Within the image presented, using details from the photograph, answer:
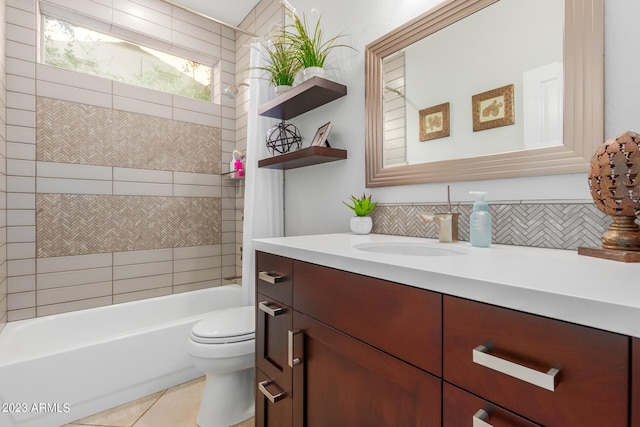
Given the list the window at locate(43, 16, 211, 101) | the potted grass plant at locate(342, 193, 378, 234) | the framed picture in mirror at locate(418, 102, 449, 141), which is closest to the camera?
the framed picture in mirror at locate(418, 102, 449, 141)

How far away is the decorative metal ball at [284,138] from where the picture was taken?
1951mm

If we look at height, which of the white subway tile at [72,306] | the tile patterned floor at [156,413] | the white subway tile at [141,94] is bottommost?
the tile patterned floor at [156,413]

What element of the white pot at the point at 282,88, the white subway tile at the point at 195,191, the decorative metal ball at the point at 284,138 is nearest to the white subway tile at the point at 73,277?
the white subway tile at the point at 195,191

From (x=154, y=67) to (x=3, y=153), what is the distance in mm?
1259

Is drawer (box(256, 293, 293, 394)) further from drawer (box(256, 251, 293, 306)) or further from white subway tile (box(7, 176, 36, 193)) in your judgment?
white subway tile (box(7, 176, 36, 193))

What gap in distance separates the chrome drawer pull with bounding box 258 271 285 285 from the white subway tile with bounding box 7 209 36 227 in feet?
6.40

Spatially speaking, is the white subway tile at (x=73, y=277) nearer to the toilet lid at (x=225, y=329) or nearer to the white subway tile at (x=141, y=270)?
the white subway tile at (x=141, y=270)

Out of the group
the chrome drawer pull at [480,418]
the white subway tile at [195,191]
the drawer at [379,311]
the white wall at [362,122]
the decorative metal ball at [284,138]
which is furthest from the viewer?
the white subway tile at [195,191]

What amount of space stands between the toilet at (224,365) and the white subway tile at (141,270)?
1135 mm

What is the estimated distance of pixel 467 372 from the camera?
20.5 inches

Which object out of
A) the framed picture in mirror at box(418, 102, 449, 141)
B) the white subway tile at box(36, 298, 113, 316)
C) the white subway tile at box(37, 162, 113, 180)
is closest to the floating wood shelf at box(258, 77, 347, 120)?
the framed picture in mirror at box(418, 102, 449, 141)

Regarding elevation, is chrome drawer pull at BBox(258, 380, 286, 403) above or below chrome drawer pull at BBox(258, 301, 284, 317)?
below

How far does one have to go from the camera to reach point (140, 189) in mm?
2449

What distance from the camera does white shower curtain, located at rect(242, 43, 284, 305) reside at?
197cm
